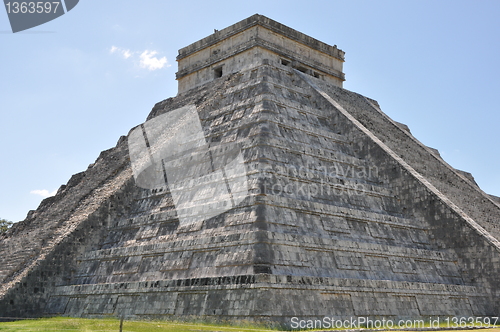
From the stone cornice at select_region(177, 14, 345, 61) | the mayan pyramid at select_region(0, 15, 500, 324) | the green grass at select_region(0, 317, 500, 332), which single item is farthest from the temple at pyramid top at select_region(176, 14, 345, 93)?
the green grass at select_region(0, 317, 500, 332)

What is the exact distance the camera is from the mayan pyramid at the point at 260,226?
12.0m

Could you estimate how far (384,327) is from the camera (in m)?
12.0

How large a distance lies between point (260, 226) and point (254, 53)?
9.73 m

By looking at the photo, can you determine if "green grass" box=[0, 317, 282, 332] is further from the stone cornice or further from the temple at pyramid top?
the stone cornice

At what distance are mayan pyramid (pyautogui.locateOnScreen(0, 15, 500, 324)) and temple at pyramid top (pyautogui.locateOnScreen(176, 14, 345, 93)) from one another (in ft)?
1.14

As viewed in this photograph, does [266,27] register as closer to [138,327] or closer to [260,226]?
[260,226]

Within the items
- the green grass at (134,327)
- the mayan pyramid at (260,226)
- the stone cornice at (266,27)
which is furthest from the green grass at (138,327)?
the stone cornice at (266,27)

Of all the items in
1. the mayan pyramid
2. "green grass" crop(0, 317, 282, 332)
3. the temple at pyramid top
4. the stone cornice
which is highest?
the stone cornice

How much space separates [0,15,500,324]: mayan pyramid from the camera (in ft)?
39.5

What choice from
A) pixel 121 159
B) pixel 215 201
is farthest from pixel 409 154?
pixel 121 159

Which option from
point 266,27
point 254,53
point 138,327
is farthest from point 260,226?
point 266,27

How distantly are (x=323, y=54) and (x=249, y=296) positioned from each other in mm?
14245

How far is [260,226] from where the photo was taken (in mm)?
12039

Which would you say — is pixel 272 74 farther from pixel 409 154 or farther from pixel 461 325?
pixel 461 325
